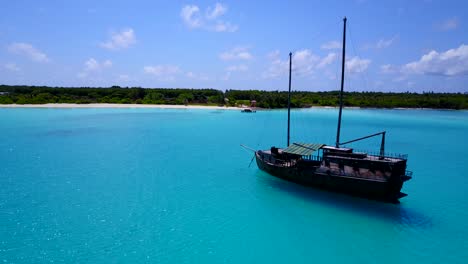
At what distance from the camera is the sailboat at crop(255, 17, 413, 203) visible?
22.3 m

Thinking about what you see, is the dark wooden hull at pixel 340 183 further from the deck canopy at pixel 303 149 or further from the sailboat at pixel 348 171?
the deck canopy at pixel 303 149

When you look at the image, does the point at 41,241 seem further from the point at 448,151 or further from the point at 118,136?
the point at 448,151

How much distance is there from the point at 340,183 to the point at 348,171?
1156 millimetres

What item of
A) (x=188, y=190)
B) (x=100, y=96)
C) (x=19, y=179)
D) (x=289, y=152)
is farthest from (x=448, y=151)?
(x=100, y=96)

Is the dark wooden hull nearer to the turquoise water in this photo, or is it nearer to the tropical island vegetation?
the turquoise water

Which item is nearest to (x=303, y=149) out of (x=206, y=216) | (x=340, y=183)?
(x=340, y=183)

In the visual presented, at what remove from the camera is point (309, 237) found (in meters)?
19.1

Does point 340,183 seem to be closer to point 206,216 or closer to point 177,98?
point 206,216

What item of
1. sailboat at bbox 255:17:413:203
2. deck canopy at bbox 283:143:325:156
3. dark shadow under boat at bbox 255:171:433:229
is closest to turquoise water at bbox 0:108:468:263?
dark shadow under boat at bbox 255:171:433:229

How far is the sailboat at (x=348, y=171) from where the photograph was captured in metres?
22.3

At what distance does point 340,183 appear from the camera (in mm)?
24156

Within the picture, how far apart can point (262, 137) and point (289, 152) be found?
1216 inches

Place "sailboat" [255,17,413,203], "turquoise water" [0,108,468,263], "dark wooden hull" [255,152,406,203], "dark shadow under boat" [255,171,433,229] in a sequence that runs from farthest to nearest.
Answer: "dark wooden hull" [255,152,406,203], "sailboat" [255,17,413,203], "dark shadow under boat" [255,171,433,229], "turquoise water" [0,108,468,263]

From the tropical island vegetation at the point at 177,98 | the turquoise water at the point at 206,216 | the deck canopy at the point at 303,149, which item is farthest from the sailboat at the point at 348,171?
the tropical island vegetation at the point at 177,98
